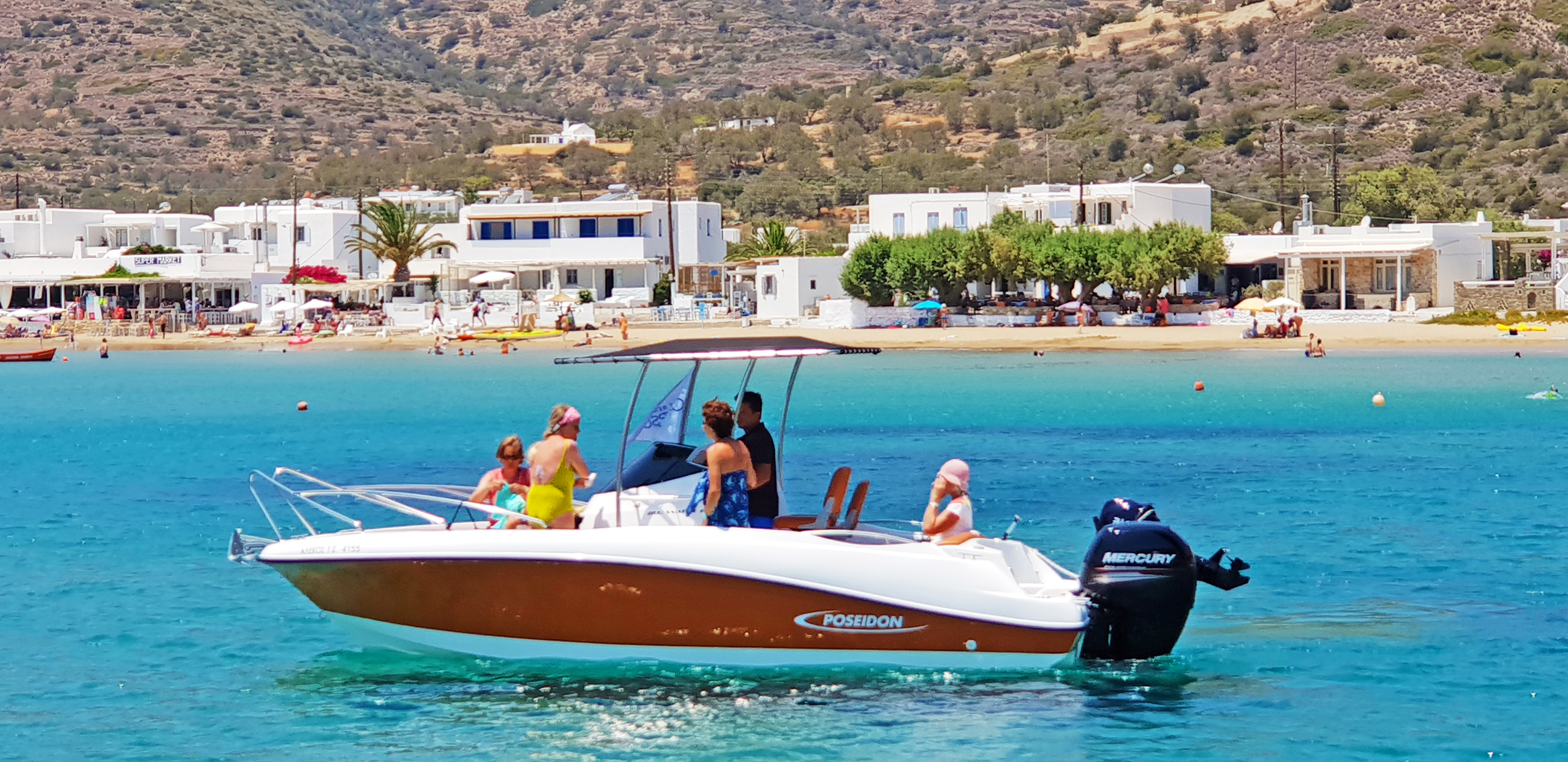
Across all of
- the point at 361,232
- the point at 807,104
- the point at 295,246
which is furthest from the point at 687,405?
the point at 807,104

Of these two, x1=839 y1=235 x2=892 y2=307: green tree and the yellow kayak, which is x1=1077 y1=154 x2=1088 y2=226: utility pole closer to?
x1=839 y1=235 x2=892 y2=307: green tree

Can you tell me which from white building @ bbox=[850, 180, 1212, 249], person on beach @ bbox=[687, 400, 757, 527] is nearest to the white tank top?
person on beach @ bbox=[687, 400, 757, 527]

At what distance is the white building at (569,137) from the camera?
128750 millimetres

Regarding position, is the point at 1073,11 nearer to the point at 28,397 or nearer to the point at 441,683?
the point at 28,397

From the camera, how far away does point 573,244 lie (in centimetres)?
7825

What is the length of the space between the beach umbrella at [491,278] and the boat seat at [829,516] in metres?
63.3

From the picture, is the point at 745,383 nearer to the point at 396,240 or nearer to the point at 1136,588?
the point at 1136,588

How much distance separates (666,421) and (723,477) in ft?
2.70

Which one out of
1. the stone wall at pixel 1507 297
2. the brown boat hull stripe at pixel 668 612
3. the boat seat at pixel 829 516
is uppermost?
the stone wall at pixel 1507 297

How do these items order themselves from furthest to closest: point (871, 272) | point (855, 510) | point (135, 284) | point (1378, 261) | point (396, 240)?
1. point (135, 284)
2. point (396, 240)
3. point (871, 272)
4. point (1378, 261)
5. point (855, 510)

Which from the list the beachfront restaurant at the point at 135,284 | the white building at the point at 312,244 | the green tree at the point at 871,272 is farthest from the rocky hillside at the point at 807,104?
the beachfront restaurant at the point at 135,284

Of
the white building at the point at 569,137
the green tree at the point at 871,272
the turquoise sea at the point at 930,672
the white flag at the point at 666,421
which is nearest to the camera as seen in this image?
the turquoise sea at the point at 930,672

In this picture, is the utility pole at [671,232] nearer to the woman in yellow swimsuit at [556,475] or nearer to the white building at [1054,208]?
the white building at [1054,208]

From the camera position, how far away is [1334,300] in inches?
2643
